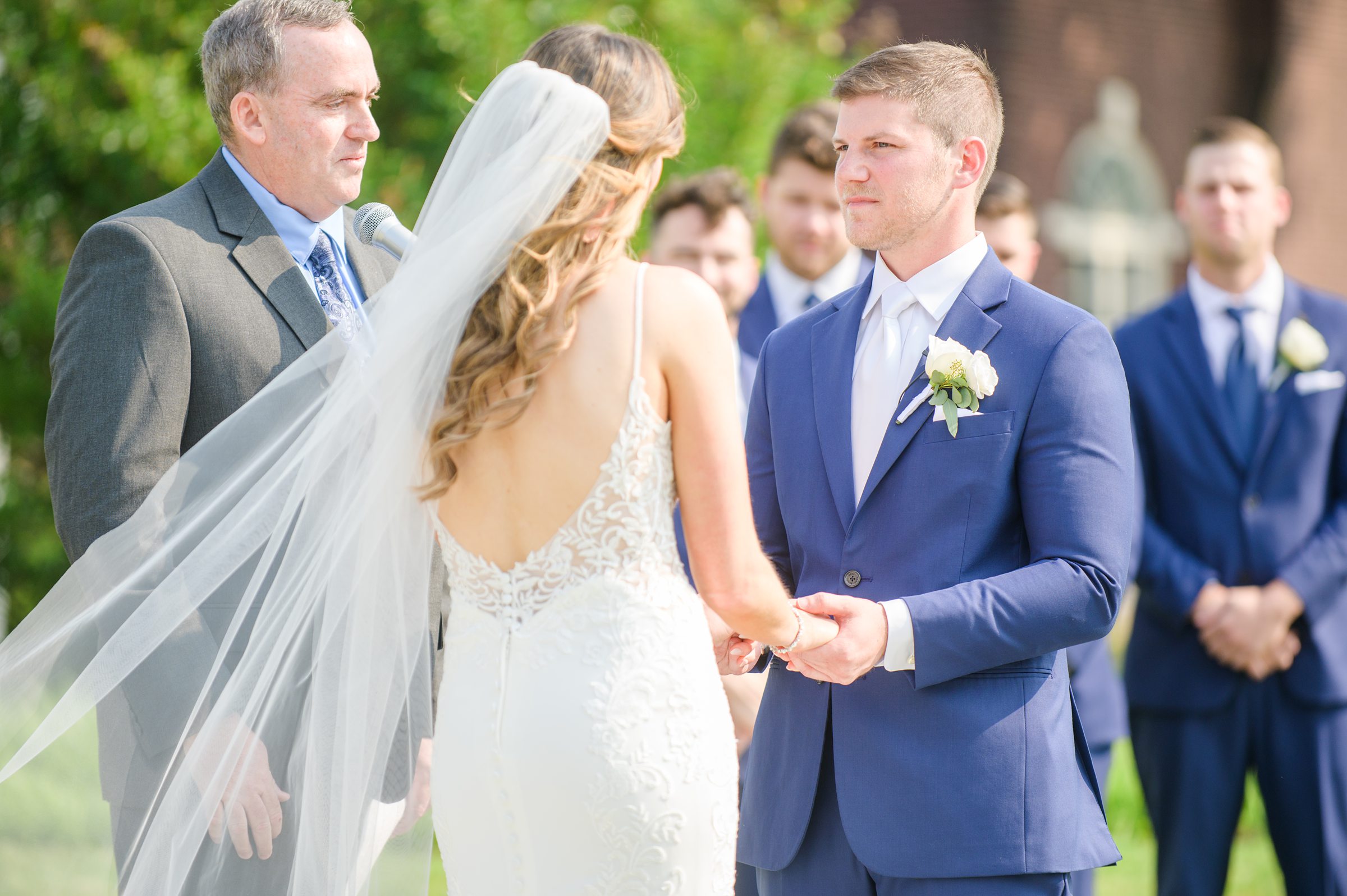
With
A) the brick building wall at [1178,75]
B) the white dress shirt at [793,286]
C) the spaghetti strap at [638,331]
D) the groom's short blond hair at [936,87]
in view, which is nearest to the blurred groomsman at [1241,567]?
the white dress shirt at [793,286]

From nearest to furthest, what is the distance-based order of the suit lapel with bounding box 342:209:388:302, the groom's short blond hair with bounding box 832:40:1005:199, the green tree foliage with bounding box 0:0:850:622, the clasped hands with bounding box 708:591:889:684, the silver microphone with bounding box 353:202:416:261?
1. the clasped hands with bounding box 708:591:889:684
2. the silver microphone with bounding box 353:202:416:261
3. the groom's short blond hair with bounding box 832:40:1005:199
4. the suit lapel with bounding box 342:209:388:302
5. the green tree foliage with bounding box 0:0:850:622

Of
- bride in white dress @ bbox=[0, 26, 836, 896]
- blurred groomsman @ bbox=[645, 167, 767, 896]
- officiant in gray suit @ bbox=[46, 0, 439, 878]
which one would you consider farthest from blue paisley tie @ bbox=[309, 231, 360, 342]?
blurred groomsman @ bbox=[645, 167, 767, 896]

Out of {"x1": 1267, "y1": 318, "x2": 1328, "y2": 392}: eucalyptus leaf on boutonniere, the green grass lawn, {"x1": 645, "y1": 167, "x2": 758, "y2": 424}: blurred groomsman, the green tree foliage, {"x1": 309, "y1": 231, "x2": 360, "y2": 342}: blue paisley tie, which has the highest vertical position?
the green tree foliage

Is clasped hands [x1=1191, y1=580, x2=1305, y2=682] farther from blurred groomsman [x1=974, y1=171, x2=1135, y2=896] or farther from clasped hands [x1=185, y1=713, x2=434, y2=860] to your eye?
clasped hands [x1=185, y1=713, x2=434, y2=860]

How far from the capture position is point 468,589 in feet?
8.80

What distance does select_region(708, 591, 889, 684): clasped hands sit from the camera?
276 centimetres

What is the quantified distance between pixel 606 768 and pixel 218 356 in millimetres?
1305

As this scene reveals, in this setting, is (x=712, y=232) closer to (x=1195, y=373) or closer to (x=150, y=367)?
(x=1195, y=373)

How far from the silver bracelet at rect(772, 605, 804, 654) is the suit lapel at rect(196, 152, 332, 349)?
4.17ft

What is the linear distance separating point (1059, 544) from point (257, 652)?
1.69 m

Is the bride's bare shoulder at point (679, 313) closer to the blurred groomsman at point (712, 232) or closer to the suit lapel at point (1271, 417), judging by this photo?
the blurred groomsman at point (712, 232)

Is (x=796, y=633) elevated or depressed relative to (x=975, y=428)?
depressed

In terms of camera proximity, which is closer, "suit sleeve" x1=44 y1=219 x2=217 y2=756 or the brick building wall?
"suit sleeve" x1=44 y1=219 x2=217 y2=756

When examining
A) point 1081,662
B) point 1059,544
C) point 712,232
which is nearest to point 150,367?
point 1059,544
